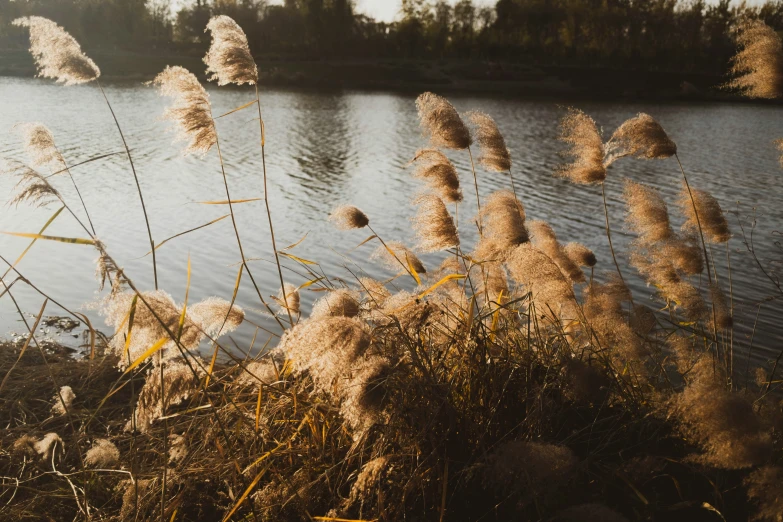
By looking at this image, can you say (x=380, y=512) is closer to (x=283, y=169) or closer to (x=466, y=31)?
(x=283, y=169)

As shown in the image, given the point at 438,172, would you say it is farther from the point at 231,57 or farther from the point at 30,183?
the point at 30,183

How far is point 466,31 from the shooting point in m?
75.8

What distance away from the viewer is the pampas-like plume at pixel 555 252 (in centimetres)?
367

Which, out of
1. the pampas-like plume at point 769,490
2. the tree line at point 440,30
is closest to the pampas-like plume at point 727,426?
→ the pampas-like plume at point 769,490

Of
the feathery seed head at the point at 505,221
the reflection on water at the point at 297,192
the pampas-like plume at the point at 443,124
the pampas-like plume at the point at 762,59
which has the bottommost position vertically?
the reflection on water at the point at 297,192

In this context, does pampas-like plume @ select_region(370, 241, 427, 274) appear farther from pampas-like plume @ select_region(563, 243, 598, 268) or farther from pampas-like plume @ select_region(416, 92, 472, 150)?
pampas-like plume @ select_region(563, 243, 598, 268)

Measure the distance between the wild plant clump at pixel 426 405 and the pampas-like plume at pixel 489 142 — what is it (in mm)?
263

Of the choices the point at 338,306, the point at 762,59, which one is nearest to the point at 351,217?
the point at 338,306

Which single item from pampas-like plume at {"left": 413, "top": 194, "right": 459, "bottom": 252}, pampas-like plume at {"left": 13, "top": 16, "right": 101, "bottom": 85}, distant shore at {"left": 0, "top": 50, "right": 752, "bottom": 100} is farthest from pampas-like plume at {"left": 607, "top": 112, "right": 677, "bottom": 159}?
distant shore at {"left": 0, "top": 50, "right": 752, "bottom": 100}

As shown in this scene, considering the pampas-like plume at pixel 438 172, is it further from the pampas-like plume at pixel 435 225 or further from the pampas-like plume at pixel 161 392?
the pampas-like plume at pixel 161 392

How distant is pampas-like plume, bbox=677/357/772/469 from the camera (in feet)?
6.51

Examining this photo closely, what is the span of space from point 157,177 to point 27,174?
502 inches

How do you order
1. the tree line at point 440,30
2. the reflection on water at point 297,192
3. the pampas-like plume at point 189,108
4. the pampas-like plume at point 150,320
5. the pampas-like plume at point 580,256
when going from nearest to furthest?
the pampas-like plume at point 150,320 < the pampas-like plume at point 189,108 < the pampas-like plume at point 580,256 < the reflection on water at point 297,192 < the tree line at point 440,30

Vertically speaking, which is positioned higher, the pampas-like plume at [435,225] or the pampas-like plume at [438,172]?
the pampas-like plume at [438,172]
